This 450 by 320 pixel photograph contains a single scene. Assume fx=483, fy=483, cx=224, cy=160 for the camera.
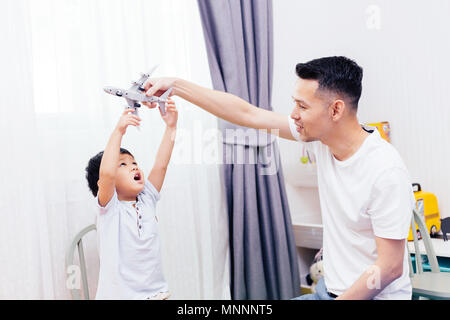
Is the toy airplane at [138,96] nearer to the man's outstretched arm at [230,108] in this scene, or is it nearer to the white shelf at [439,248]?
the man's outstretched arm at [230,108]

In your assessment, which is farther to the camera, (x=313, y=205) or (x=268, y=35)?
(x=313, y=205)

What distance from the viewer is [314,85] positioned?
4.36 feet

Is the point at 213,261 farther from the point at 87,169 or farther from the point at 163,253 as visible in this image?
the point at 87,169

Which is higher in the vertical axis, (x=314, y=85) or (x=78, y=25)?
(x=78, y=25)

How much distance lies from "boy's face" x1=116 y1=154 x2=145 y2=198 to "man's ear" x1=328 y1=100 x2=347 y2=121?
22.9 inches

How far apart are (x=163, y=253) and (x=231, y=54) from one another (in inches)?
35.0

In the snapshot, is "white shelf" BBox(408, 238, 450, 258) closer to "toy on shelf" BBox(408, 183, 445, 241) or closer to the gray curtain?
"toy on shelf" BBox(408, 183, 445, 241)

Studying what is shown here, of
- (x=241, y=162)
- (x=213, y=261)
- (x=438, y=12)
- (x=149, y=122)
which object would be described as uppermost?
(x=438, y=12)

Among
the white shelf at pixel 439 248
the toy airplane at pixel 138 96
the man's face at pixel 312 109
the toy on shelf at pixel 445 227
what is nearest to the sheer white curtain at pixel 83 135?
the toy airplane at pixel 138 96

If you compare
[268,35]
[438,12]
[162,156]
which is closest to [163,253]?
[162,156]

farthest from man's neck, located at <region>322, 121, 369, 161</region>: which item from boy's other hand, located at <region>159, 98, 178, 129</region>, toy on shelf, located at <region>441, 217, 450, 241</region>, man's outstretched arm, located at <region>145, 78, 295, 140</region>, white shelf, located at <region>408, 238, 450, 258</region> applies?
toy on shelf, located at <region>441, 217, 450, 241</region>

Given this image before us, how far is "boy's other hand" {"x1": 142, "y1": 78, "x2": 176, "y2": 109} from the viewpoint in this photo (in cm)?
135
